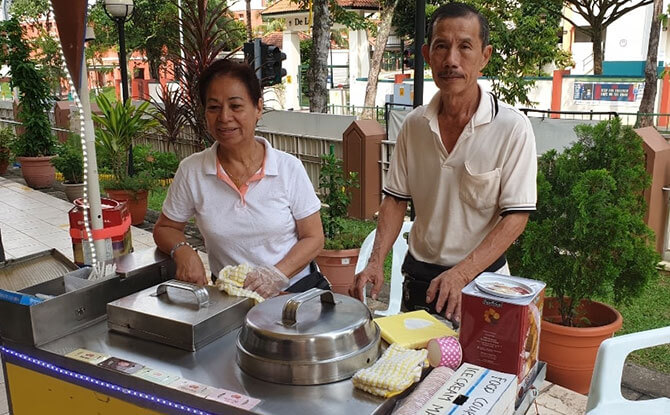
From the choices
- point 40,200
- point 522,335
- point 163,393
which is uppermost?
point 522,335

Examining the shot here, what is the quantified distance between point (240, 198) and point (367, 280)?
56 centimetres

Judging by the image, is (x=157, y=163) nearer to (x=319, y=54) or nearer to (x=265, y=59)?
(x=319, y=54)

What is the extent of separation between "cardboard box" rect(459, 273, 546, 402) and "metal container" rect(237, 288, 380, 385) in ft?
0.75

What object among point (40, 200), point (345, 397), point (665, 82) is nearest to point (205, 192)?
point (345, 397)

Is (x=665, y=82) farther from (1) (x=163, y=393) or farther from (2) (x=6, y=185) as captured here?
(1) (x=163, y=393)

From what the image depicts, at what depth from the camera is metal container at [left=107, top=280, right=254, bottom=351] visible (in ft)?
5.07

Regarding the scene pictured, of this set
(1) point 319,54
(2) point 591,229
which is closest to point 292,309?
(2) point 591,229

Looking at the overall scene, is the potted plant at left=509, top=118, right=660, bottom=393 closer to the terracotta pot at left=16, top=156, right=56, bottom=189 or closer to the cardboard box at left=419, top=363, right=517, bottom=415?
the cardboard box at left=419, top=363, right=517, bottom=415

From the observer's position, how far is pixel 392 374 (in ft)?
4.30

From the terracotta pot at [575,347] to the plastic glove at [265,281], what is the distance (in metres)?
1.94

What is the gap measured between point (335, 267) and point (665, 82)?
15.8 meters

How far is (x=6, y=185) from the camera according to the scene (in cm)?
1059

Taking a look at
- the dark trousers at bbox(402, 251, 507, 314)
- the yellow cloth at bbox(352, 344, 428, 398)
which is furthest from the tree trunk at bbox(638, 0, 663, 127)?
the yellow cloth at bbox(352, 344, 428, 398)

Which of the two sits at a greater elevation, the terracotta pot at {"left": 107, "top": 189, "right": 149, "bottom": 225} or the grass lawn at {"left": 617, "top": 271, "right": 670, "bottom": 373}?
the terracotta pot at {"left": 107, "top": 189, "right": 149, "bottom": 225}
